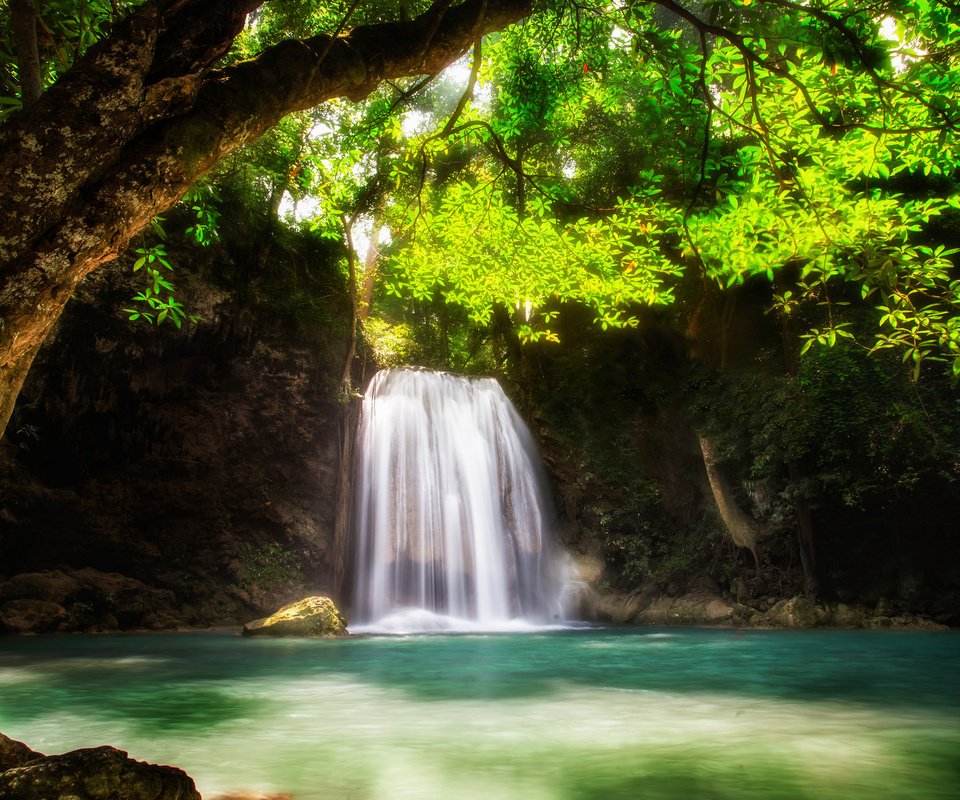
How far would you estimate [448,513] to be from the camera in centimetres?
1670

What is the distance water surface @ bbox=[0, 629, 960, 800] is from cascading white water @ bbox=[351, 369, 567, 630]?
5.91 meters

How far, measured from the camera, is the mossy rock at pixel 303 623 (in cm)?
1157

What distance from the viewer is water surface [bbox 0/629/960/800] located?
139 inches

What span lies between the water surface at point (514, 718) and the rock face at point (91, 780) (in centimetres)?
78

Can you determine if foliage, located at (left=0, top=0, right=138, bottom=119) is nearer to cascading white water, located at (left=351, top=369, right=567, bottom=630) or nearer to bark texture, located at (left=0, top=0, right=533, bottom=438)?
bark texture, located at (left=0, top=0, right=533, bottom=438)

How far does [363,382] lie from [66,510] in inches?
288

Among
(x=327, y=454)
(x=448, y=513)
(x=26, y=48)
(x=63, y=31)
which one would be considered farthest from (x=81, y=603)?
(x=26, y=48)

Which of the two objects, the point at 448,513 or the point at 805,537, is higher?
the point at 448,513

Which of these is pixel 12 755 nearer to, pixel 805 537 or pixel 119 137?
pixel 119 137

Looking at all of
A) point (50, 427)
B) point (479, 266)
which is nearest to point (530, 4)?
point (479, 266)

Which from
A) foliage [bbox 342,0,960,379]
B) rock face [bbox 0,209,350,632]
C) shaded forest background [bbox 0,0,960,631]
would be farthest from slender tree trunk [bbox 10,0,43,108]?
rock face [bbox 0,209,350,632]

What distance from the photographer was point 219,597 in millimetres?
14109

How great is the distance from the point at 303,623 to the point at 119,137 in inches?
416

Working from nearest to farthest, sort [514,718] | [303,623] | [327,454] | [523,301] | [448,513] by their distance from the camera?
1. [514,718]
2. [523,301]
3. [303,623]
4. [327,454]
5. [448,513]
